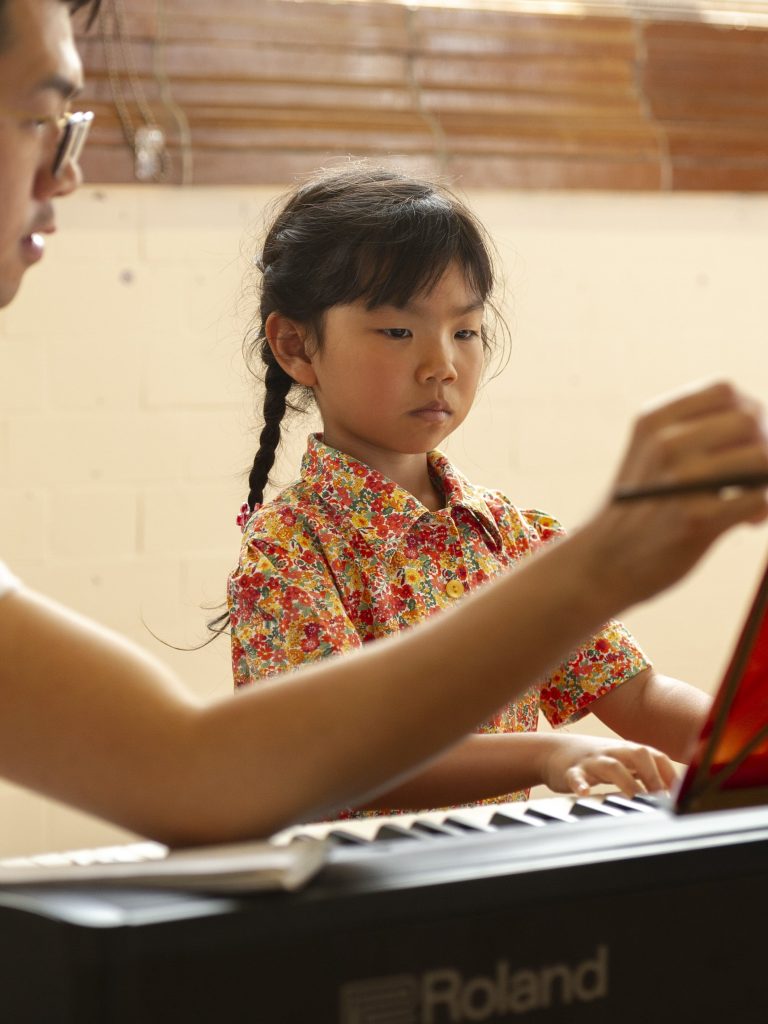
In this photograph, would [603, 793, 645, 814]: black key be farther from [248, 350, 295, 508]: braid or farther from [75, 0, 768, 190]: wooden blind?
[75, 0, 768, 190]: wooden blind

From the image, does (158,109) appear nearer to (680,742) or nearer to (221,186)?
(221,186)

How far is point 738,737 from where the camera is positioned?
0.62 metres

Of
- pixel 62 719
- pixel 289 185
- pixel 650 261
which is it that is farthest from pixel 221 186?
pixel 62 719

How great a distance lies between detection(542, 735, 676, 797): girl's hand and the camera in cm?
94

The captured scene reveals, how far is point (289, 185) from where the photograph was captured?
234 cm

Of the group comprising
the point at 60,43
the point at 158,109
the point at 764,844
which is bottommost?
the point at 764,844

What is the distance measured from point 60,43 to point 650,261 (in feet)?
6.46

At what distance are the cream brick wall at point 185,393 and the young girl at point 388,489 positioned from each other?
741mm

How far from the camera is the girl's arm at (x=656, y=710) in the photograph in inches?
51.6

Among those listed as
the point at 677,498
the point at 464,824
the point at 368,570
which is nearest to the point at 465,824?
the point at 464,824

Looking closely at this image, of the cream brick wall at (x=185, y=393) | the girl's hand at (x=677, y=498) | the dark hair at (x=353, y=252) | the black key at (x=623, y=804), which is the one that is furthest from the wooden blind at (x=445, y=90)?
the girl's hand at (x=677, y=498)

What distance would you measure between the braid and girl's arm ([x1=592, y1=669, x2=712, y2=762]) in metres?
0.46

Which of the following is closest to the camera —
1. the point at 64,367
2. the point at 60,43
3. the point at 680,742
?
the point at 60,43

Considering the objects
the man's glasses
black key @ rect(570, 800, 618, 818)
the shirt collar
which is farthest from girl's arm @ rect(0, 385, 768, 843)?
the shirt collar
